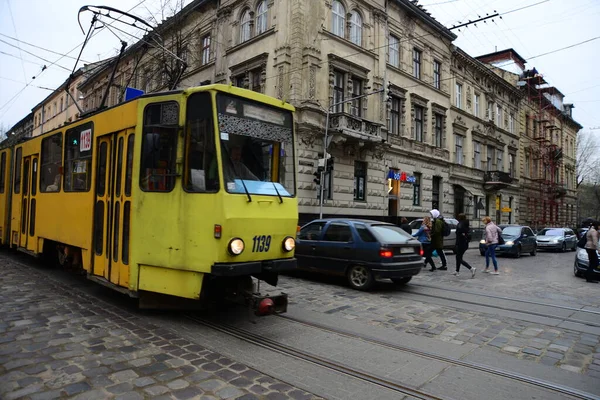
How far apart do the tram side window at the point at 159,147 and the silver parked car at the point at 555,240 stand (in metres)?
25.3

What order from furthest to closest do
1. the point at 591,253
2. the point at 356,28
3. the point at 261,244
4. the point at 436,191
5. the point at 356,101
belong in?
the point at 436,191, the point at 356,101, the point at 356,28, the point at 591,253, the point at 261,244

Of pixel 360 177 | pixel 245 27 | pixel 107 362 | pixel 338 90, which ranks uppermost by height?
pixel 245 27

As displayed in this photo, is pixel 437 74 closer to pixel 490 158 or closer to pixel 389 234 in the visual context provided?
pixel 490 158

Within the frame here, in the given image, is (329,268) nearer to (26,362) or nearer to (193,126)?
(193,126)

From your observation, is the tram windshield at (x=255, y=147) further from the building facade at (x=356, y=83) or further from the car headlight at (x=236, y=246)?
the building facade at (x=356, y=83)

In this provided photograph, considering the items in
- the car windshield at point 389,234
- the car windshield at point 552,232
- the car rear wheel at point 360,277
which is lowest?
the car rear wheel at point 360,277

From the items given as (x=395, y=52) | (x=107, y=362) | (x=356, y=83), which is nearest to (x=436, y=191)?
(x=395, y=52)

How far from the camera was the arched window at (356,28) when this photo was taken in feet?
76.8

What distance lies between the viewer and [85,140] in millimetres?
7398

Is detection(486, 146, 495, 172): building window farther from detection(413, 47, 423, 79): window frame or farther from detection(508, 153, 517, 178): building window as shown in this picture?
detection(413, 47, 423, 79): window frame

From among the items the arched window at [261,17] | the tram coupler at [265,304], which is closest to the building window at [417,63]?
the arched window at [261,17]

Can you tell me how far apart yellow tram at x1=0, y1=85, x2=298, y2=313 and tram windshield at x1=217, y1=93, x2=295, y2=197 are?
0.6 inches

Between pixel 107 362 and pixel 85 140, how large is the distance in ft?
14.9

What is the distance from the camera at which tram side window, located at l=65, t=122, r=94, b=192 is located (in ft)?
23.7
